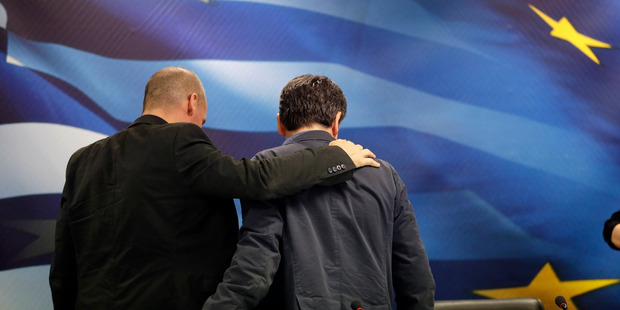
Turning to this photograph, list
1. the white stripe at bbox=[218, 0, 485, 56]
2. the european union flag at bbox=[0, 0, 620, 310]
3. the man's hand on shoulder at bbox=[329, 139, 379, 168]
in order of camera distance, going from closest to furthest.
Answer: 1. the man's hand on shoulder at bbox=[329, 139, 379, 168]
2. the european union flag at bbox=[0, 0, 620, 310]
3. the white stripe at bbox=[218, 0, 485, 56]

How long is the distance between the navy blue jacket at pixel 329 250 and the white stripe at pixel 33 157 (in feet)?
3.70

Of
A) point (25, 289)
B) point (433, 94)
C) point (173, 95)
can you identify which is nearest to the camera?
point (173, 95)

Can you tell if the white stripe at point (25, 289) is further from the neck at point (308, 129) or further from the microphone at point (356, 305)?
the microphone at point (356, 305)

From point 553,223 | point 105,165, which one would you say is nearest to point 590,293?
point 553,223

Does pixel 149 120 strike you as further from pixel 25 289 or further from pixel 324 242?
pixel 25 289

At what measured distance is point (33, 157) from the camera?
89.0 inches

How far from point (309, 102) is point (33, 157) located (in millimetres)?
1324

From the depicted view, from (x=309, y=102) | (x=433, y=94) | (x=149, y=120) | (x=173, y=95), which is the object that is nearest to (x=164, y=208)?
(x=149, y=120)

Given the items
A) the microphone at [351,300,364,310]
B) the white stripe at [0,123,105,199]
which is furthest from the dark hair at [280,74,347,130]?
the white stripe at [0,123,105,199]

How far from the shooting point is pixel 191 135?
1.53 meters

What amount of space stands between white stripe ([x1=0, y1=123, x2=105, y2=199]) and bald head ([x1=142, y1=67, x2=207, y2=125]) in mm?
768

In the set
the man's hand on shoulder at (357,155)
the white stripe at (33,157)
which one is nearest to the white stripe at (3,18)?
the white stripe at (33,157)

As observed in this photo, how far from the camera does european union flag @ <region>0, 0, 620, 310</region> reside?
232 cm

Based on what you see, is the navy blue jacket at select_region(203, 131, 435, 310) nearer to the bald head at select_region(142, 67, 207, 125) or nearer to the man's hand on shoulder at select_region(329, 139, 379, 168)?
the man's hand on shoulder at select_region(329, 139, 379, 168)
